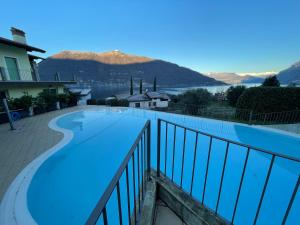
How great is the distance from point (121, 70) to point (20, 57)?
6265 centimetres

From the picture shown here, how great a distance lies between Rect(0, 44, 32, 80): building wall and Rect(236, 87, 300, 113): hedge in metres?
16.7

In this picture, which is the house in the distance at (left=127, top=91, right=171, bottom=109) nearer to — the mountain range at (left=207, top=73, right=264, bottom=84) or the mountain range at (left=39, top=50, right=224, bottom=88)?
the mountain range at (left=39, top=50, right=224, bottom=88)

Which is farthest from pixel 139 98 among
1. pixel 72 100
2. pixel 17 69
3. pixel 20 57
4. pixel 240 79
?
pixel 240 79

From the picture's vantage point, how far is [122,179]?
390 cm

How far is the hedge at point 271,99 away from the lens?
866cm

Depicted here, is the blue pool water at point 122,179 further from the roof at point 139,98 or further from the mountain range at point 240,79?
the mountain range at point 240,79

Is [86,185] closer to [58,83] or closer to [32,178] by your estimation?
[32,178]

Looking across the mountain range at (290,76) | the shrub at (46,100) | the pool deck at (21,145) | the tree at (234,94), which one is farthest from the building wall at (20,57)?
the mountain range at (290,76)

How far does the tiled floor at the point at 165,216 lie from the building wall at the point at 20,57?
13.1 metres

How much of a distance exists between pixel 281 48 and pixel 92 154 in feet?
56.8

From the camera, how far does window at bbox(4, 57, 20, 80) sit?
9573 mm

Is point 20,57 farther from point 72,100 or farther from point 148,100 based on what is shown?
point 148,100

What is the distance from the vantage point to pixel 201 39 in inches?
578

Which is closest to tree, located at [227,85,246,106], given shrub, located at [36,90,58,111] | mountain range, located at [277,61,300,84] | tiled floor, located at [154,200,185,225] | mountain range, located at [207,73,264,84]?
tiled floor, located at [154,200,185,225]
